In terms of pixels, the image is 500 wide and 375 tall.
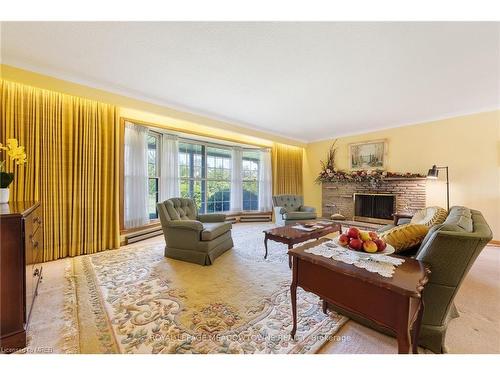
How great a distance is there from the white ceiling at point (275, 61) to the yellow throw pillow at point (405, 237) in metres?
1.88

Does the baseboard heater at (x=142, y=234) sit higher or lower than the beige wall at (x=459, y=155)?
lower

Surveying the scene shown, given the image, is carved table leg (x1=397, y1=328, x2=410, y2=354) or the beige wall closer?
carved table leg (x1=397, y1=328, x2=410, y2=354)

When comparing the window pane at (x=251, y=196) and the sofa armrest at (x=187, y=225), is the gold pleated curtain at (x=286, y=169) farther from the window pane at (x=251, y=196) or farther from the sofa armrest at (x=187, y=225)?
the sofa armrest at (x=187, y=225)

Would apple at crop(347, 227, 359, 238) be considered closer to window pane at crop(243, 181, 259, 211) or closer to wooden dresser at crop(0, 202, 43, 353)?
wooden dresser at crop(0, 202, 43, 353)

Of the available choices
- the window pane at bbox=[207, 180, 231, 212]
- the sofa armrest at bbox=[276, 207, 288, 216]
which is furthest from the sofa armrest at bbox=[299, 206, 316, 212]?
the window pane at bbox=[207, 180, 231, 212]

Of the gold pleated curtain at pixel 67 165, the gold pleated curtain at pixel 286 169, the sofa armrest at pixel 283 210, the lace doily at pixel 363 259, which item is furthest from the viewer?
the gold pleated curtain at pixel 286 169

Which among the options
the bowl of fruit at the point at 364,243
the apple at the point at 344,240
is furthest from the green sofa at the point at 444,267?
the apple at the point at 344,240

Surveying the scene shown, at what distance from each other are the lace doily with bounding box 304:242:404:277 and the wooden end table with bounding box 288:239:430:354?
0.04m

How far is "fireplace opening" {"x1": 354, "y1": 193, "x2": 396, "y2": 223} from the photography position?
533 cm

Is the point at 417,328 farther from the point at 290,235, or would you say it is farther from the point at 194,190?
the point at 194,190

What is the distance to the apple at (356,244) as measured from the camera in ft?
4.67

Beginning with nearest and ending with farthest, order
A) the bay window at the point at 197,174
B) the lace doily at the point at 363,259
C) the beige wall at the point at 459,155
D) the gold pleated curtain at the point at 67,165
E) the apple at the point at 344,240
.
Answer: the lace doily at the point at 363,259 < the apple at the point at 344,240 < the gold pleated curtain at the point at 67,165 < the beige wall at the point at 459,155 < the bay window at the point at 197,174

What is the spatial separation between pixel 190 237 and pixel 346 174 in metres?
4.79
